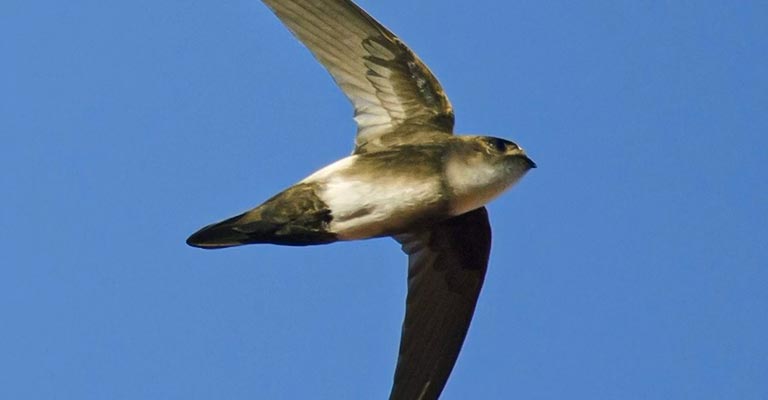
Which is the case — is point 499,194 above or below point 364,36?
below


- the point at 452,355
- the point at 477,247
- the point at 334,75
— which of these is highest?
the point at 334,75

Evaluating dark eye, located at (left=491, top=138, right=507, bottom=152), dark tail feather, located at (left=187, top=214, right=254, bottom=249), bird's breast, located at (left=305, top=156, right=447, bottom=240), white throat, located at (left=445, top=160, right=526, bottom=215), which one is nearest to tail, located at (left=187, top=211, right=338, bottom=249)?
dark tail feather, located at (left=187, top=214, right=254, bottom=249)

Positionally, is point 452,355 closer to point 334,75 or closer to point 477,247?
point 477,247

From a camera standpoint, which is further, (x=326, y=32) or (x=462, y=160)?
(x=326, y=32)

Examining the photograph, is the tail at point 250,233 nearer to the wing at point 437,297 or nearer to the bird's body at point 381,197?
the bird's body at point 381,197

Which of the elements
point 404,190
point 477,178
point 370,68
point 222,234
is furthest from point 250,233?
point 370,68

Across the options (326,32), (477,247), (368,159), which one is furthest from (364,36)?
(477,247)

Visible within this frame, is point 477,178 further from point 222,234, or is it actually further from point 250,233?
point 222,234

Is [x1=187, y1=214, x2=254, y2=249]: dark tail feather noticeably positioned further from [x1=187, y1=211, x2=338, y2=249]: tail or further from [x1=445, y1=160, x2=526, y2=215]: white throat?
[x1=445, y1=160, x2=526, y2=215]: white throat

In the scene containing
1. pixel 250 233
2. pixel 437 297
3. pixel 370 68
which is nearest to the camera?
pixel 250 233
